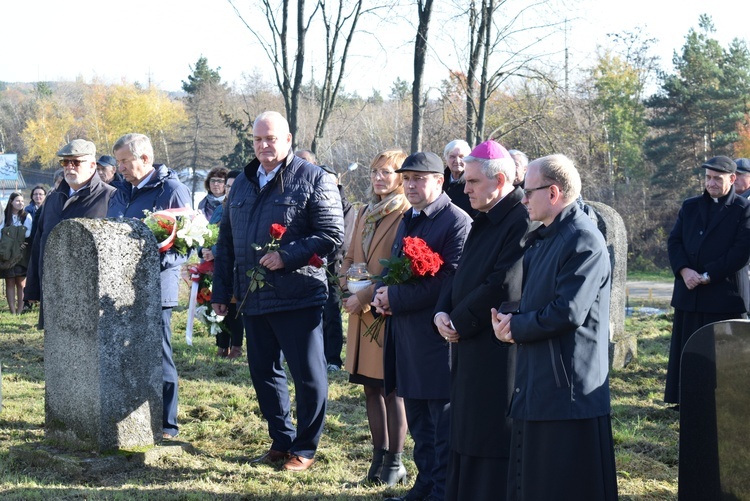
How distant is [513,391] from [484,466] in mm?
465

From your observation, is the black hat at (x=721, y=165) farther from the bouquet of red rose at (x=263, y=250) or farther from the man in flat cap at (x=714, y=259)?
the bouquet of red rose at (x=263, y=250)

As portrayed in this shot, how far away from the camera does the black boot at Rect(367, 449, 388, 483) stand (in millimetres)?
5406

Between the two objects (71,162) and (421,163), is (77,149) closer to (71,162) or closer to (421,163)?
(71,162)

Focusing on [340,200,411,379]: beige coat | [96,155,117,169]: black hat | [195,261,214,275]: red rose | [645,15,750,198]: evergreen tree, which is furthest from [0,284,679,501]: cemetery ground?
[645,15,750,198]: evergreen tree

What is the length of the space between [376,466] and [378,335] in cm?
87

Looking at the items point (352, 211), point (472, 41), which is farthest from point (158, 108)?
point (352, 211)

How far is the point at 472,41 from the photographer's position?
Answer: 47.7 ft

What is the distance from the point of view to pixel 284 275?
563cm

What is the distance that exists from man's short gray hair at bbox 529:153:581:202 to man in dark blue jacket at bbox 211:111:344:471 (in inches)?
87.6

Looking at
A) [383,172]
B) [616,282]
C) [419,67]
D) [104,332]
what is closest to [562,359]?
[383,172]

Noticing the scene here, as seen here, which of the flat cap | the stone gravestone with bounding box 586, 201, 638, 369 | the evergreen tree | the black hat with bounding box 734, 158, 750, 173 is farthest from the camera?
the evergreen tree

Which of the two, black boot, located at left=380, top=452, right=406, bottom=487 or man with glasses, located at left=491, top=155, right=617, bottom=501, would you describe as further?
black boot, located at left=380, top=452, right=406, bottom=487

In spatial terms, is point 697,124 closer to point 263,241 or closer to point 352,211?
point 352,211

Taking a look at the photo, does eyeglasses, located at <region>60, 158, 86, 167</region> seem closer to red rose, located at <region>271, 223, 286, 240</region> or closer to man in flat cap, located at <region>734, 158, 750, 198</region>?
red rose, located at <region>271, 223, 286, 240</region>
